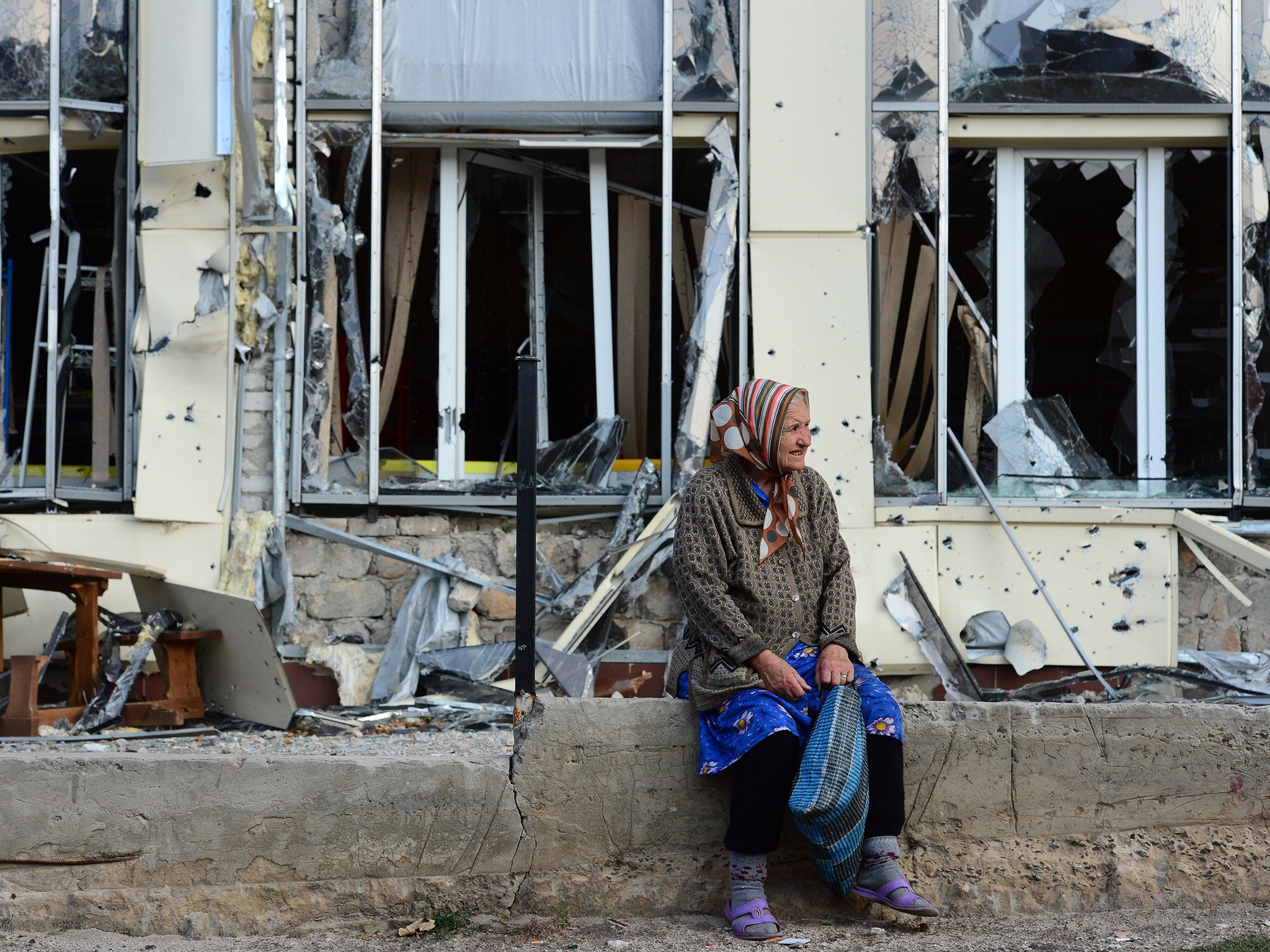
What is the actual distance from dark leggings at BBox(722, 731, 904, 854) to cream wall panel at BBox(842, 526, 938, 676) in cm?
241

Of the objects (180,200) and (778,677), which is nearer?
(778,677)

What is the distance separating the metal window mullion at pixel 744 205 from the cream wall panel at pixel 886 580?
1.01m

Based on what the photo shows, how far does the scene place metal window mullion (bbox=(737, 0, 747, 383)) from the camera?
6.08 meters

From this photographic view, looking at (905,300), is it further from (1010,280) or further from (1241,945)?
(1241,945)

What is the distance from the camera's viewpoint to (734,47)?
6137mm

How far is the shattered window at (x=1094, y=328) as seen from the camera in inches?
246

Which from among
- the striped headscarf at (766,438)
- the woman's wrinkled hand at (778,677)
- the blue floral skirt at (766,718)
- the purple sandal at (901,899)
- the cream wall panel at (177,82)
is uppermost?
the cream wall panel at (177,82)

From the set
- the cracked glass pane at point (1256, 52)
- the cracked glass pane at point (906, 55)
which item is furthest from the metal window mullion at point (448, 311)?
the cracked glass pane at point (1256, 52)

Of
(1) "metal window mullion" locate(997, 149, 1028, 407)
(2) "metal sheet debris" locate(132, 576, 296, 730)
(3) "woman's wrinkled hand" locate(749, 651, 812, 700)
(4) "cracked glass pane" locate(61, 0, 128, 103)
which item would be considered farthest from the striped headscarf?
(4) "cracked glass pane" locate(61, 0, 128, 103)

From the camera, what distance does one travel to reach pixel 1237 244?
6.09m

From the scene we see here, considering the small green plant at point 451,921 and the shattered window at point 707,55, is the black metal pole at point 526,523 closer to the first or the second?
the small green plant at point 451,921

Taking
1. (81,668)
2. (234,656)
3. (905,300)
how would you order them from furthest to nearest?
(905,300) < (234,656) < (81,668)

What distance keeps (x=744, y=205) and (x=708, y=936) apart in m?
3.76

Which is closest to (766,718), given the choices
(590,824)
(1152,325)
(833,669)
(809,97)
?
(833,669)
